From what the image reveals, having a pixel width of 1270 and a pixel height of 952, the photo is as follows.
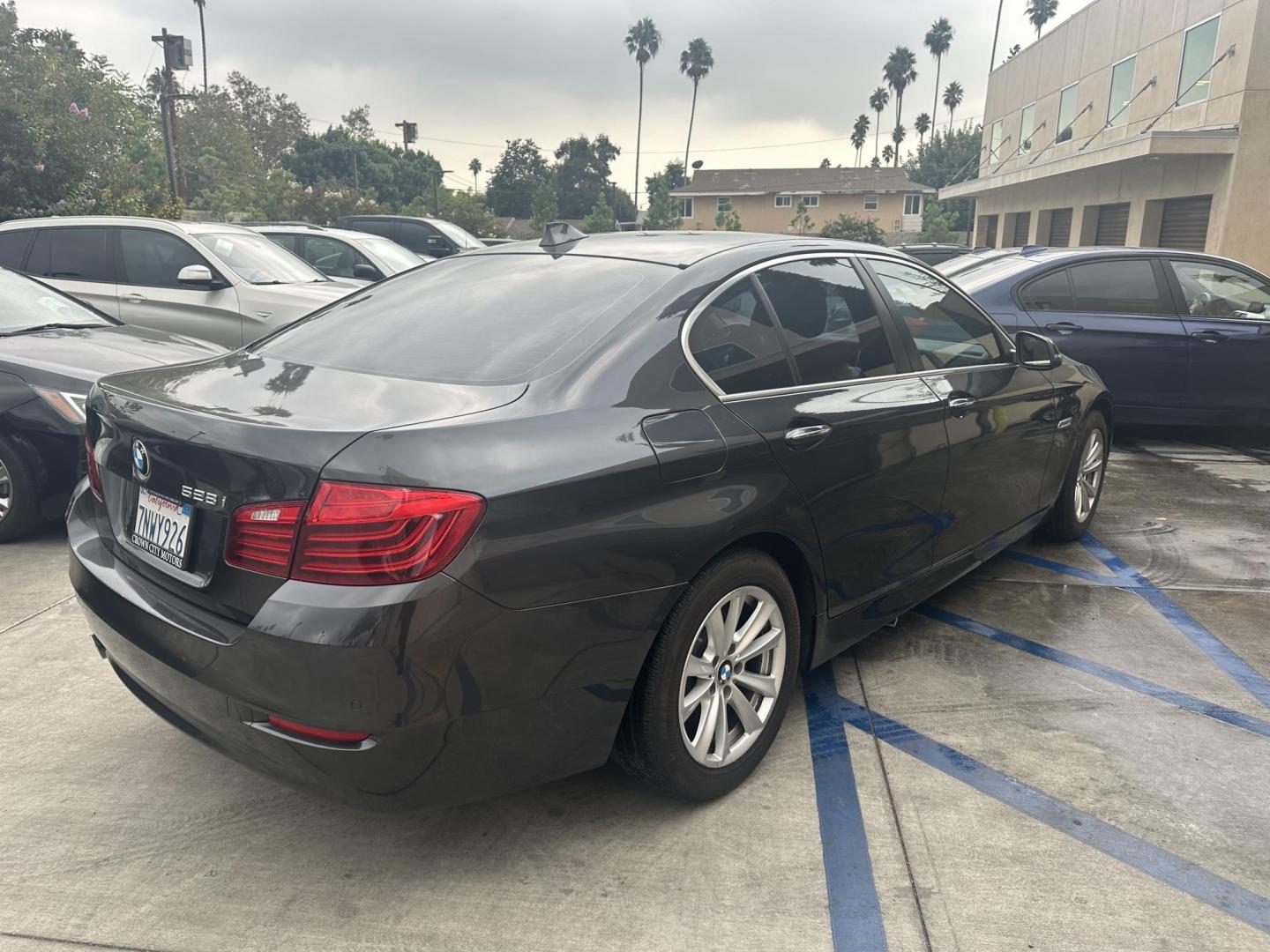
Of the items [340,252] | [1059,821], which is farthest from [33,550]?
[340,252]

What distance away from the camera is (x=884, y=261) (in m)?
3.81

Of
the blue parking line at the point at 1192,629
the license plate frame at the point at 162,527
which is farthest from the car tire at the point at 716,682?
the blue parking line at the point at 1192,629

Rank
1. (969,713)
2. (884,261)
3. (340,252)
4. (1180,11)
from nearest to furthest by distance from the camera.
A: (969,713)
(884,261)
(340,252)
(1180,11)

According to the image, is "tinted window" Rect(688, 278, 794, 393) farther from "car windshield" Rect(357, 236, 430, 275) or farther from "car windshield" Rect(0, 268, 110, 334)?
"car windshield" Rect(357, 236, 430, 275)

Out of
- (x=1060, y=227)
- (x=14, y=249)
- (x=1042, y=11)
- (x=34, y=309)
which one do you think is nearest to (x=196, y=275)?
(x=14, y=249)

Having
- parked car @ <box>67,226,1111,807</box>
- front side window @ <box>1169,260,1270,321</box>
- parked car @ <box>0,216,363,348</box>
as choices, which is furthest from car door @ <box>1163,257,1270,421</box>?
parked car @ <box>0,216,363,348</box>

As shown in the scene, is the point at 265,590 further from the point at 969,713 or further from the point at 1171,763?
the point at 1171,763

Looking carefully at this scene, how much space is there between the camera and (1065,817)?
286 centimetres

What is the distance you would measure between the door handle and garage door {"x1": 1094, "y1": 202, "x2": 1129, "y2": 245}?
23478 mm

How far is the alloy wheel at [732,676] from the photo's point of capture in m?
2.76

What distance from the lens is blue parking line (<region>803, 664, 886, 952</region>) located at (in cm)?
240

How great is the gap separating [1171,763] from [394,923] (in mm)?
2396

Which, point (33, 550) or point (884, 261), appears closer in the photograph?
point (884, 261)

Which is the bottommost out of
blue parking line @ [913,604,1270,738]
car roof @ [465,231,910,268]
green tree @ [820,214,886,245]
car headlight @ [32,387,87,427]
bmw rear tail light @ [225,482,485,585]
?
blue parking line @ [913,604,1270,738]
